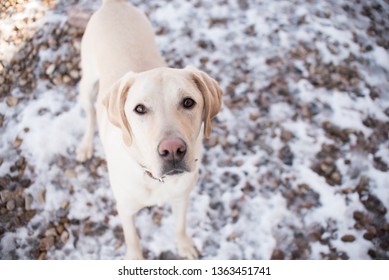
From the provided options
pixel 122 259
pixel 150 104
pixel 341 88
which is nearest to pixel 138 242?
pixel 122 259

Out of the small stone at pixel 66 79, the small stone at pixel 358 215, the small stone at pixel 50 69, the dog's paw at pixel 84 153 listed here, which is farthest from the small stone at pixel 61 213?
the small stone at pixel 358 215

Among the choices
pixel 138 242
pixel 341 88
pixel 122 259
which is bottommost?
pixel 122 259

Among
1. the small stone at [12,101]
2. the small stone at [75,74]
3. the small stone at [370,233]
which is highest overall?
the small stone at [75,74]

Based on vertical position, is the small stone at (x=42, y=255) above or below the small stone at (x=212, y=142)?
below

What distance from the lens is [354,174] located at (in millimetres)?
3971

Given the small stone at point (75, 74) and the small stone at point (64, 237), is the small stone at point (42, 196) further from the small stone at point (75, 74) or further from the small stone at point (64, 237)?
the small stone at point (75, 74)

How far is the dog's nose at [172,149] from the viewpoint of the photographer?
2.24 metres

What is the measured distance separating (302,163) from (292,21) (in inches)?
79.9

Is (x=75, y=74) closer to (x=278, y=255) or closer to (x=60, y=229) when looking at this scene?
(x=60, y=229)

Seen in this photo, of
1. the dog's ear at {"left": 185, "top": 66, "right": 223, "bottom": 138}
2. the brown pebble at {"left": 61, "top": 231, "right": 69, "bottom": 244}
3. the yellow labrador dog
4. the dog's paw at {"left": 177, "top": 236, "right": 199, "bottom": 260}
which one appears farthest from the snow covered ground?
the dog's ear at {"left": 185, "top": 66, "right": 223, "bottom": 138}

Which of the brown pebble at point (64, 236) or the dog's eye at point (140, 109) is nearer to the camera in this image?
the dog's eye at point (140, 109)

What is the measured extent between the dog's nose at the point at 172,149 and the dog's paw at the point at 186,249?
154 centimetres

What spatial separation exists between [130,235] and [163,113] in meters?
1.48
